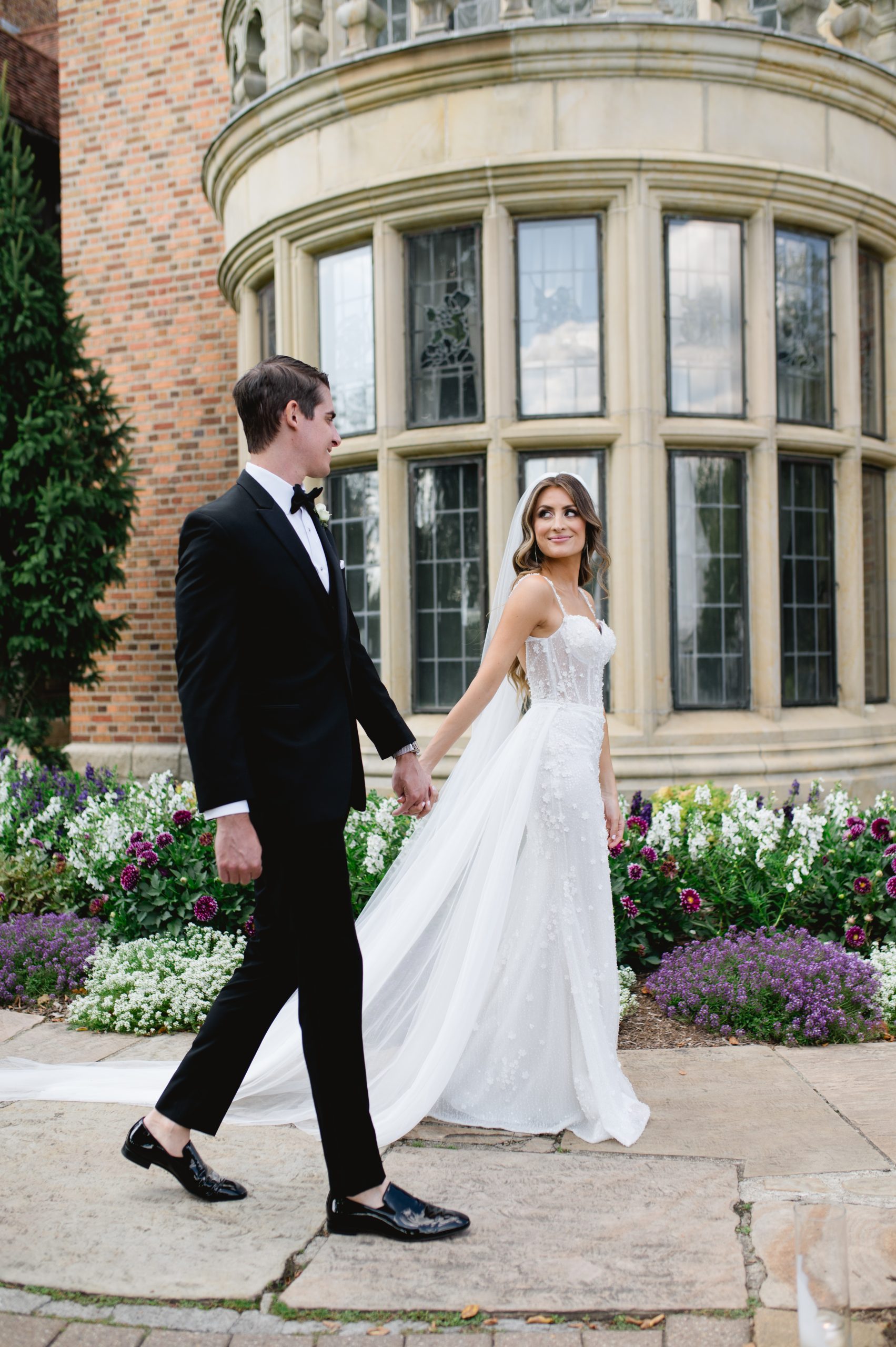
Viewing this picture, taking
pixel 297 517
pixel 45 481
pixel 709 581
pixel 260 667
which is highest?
pixel 45 481

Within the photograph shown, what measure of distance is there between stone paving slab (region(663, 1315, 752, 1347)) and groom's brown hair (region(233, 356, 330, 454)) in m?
2.19

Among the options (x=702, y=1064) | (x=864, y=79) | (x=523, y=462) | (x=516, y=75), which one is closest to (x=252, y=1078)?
(x=702, y=1064)

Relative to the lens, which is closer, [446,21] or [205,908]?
[205,908]

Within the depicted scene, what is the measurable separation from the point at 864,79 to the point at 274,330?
3.92 m

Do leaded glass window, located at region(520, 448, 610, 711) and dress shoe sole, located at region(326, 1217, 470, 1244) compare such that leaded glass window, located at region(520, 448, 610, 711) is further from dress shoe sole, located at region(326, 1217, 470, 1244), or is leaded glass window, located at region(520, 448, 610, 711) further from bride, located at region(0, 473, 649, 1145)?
dress shoe sole, located at region(326, 1217, 470, 1244)

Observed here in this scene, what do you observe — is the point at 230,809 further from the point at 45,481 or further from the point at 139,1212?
the point at 45,481

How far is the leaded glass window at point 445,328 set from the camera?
6867mm

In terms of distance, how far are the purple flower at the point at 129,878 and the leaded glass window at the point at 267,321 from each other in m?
4.06

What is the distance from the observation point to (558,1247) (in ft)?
8.82

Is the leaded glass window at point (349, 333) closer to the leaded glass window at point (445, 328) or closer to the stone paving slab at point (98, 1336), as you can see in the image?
the leaded glass window at point (445, 328)

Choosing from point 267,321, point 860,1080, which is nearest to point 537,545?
point 860,1080

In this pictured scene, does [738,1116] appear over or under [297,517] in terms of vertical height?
under

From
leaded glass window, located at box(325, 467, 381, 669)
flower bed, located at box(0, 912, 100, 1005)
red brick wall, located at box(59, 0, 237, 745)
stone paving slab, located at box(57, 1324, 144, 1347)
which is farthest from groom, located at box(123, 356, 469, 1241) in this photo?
red brick wall, located at box(59, 0, 237, 745)

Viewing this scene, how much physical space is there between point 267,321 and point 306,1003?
20.4 ft
